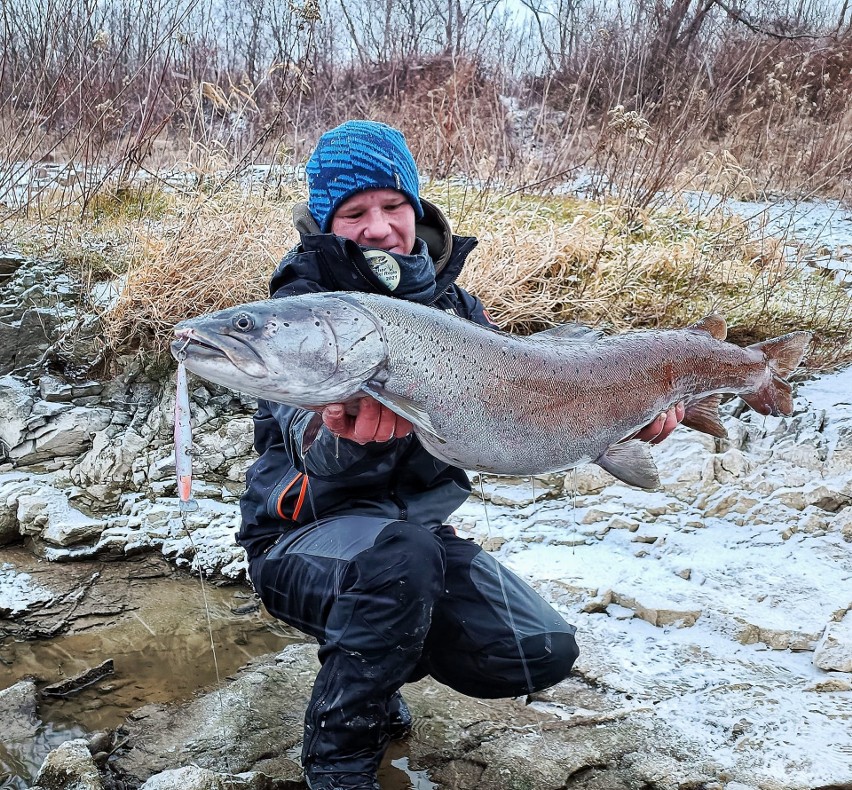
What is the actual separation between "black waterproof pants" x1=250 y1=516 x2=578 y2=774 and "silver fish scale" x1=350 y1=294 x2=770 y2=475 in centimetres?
39

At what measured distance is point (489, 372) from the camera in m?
2.02

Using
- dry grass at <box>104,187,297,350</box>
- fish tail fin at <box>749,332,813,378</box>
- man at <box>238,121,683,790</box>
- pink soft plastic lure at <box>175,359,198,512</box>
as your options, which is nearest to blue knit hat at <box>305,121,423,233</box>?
man at <box>238,121,683,790</box>

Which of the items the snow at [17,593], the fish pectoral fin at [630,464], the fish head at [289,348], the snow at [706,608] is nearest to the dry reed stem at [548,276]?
the snow at [706,608]

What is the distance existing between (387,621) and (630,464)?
2.56 feet

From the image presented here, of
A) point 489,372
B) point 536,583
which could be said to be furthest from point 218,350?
point 536,583

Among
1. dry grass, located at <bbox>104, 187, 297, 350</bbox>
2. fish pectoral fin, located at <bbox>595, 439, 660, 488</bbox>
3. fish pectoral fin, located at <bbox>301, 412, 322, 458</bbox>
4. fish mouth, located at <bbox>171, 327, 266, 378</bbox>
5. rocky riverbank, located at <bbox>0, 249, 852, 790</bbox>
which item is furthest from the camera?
dry grass, located at <bbox>104, 187, 297, 350</bbox>

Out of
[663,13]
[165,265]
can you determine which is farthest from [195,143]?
[663,13]

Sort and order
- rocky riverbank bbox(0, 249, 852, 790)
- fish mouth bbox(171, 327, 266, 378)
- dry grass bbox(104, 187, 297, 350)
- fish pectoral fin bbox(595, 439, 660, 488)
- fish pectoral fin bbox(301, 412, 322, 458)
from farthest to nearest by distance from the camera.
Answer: dry grass bbox(104, 187, 297, 350) < rocky riverbank bbox(0, 249, 852, 790) < fish pectoral fin bbox(595, 439, 660, 488) < fish pectoral fin bbox(301, 412, 322, 458) < fish mouth bbox(171, 327, 266, 378)

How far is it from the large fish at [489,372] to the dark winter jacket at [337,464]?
0.15m

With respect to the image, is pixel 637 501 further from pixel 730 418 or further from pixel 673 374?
pixel 673 374

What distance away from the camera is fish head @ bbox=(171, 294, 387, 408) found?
1.69 m

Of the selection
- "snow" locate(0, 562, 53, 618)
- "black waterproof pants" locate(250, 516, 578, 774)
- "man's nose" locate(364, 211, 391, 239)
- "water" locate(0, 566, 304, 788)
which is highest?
"man's nose" locate(364, 211, 391, 239)

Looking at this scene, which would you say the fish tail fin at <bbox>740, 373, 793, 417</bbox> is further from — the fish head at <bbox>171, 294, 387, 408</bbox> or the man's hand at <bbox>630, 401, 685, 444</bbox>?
the fish head at <bbox>171, 294, 387, 408</bbox>

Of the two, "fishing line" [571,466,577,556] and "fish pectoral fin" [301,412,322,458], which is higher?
"fish pectoral fin" [301,412,322,458]
